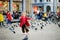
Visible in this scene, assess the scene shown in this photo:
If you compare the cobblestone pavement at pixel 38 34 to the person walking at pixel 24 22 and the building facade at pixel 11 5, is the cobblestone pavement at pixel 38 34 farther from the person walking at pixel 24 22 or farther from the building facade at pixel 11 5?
the building facade at pixel 11 5

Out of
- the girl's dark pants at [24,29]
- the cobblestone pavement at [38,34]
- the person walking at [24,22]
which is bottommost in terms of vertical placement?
the cobblestone pavement at [38,34]

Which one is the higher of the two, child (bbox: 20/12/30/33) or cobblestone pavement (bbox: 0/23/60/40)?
child (bbox: 20/12/30/33)

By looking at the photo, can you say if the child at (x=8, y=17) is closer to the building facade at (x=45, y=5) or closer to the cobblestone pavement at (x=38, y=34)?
the cobblestone pavement at (x=38, y=34)

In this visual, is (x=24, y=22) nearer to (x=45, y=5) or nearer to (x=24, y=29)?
(x=24, y=29)

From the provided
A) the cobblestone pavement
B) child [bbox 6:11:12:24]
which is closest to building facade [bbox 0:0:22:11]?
child [bbox 6:11:12:24]

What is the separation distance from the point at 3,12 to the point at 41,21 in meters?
0.32

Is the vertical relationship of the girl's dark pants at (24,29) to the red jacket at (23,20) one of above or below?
below

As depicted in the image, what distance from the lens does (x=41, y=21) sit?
1766 millimetres

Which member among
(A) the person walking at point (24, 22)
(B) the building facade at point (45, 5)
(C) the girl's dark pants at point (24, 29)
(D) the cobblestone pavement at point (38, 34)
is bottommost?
(D) the cobblestone pavement at point (38, 34)

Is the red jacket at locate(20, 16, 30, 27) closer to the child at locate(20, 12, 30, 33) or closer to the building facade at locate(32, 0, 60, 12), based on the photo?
the child at locate(20, 12, 30, 33)

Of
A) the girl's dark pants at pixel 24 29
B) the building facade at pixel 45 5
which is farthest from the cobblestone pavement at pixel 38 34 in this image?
the building facade at pixel 45 5

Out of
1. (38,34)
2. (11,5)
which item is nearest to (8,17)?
(11,5)

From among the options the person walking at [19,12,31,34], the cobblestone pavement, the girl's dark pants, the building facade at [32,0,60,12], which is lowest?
the cobblestone pavement

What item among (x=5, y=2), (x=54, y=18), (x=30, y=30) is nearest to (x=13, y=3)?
(x=5, y=2)
